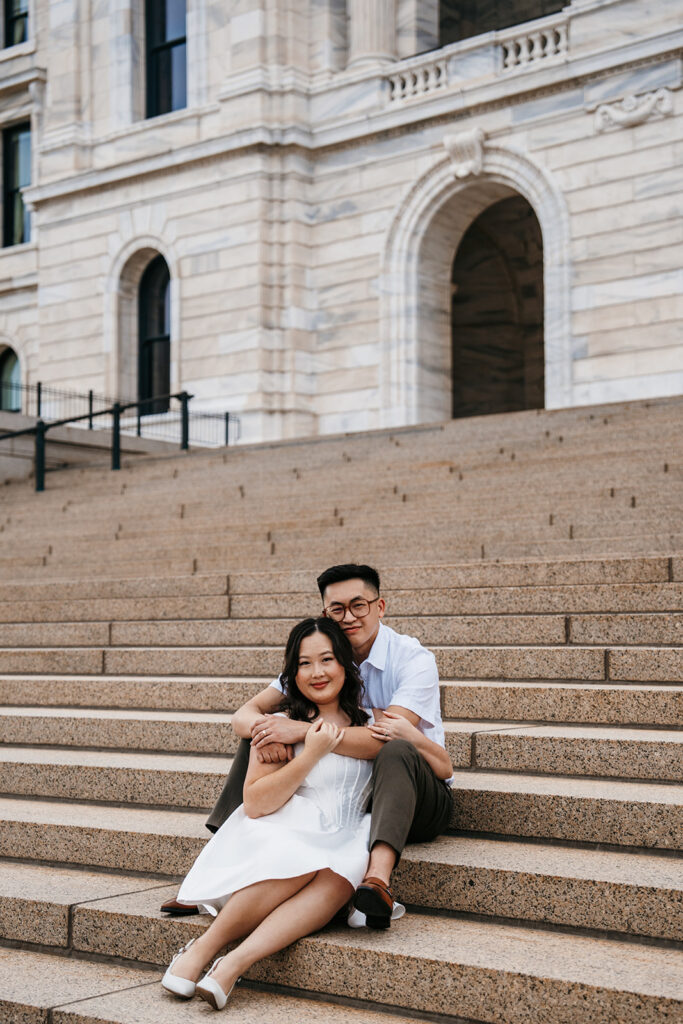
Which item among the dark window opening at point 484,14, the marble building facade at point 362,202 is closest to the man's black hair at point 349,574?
the marble building facade at point 362,202

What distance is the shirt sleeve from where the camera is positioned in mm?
4559

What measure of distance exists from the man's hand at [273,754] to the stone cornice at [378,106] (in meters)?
16.1

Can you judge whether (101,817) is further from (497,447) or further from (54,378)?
(54,378)

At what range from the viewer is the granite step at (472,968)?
11.4 ft

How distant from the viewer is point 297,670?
4.50 meters

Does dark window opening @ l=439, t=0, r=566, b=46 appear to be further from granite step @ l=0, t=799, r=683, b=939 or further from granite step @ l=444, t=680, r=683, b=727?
granite step @ l=0, t=799, r=683, b=939

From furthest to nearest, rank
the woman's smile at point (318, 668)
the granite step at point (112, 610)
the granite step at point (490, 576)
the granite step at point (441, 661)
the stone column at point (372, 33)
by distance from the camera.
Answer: the stone column at point (372, 33)
the granite step at point (112, 610)
the granite step at point (490, 576)
the granite step at point (441, 661)
the woman's smile at point (318, 668)

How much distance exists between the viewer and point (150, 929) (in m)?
4.31

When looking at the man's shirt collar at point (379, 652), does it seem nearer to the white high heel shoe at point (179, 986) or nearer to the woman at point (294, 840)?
the woman at point (294, 840)

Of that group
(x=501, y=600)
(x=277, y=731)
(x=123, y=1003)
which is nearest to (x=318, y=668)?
(x=277, y=731)

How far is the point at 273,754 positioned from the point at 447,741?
1126 millimetres

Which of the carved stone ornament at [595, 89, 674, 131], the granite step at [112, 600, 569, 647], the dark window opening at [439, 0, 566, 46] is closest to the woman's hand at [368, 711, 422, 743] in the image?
the granite step at [112, 600, 569, 647]

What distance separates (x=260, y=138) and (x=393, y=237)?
2.96m

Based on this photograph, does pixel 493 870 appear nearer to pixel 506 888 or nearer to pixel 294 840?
pixel 506 888
